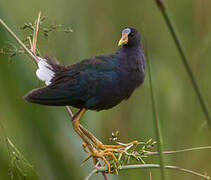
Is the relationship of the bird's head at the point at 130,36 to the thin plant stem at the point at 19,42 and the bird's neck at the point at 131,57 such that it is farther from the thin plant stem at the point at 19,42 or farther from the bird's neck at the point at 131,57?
the thin plant stem at the point at 19,42

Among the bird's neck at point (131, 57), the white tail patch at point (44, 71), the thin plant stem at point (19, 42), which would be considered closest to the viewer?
the thin plant stem at point (19, 42)

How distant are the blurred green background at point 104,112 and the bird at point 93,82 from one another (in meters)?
0.11

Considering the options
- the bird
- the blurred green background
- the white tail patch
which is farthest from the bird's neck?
the white tail patch

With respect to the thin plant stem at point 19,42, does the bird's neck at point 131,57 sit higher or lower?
lower

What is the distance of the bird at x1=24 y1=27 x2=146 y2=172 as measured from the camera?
6.81 feet

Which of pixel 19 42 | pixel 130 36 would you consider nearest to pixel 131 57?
pixel 130 36

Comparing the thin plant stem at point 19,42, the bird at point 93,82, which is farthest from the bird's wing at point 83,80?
the thin plant stem at point 19,42

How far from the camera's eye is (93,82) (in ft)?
7.02

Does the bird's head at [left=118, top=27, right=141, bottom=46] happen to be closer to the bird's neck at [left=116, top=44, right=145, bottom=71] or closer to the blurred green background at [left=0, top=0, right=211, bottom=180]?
the bird's neck at [left=116, top=44, right=145, bottom=71]

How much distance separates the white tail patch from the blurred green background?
10cm

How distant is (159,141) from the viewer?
1.06 meters

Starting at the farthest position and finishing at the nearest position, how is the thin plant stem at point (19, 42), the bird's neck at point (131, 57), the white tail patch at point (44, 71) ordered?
1. the bird's neck at point (131, 57)
2. the white tail patch at point (44, 71)
3. the thin plant stem at point (19, 42)

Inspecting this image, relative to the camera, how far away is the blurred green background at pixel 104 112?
83.1 inches

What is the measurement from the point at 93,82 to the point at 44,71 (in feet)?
0.77
